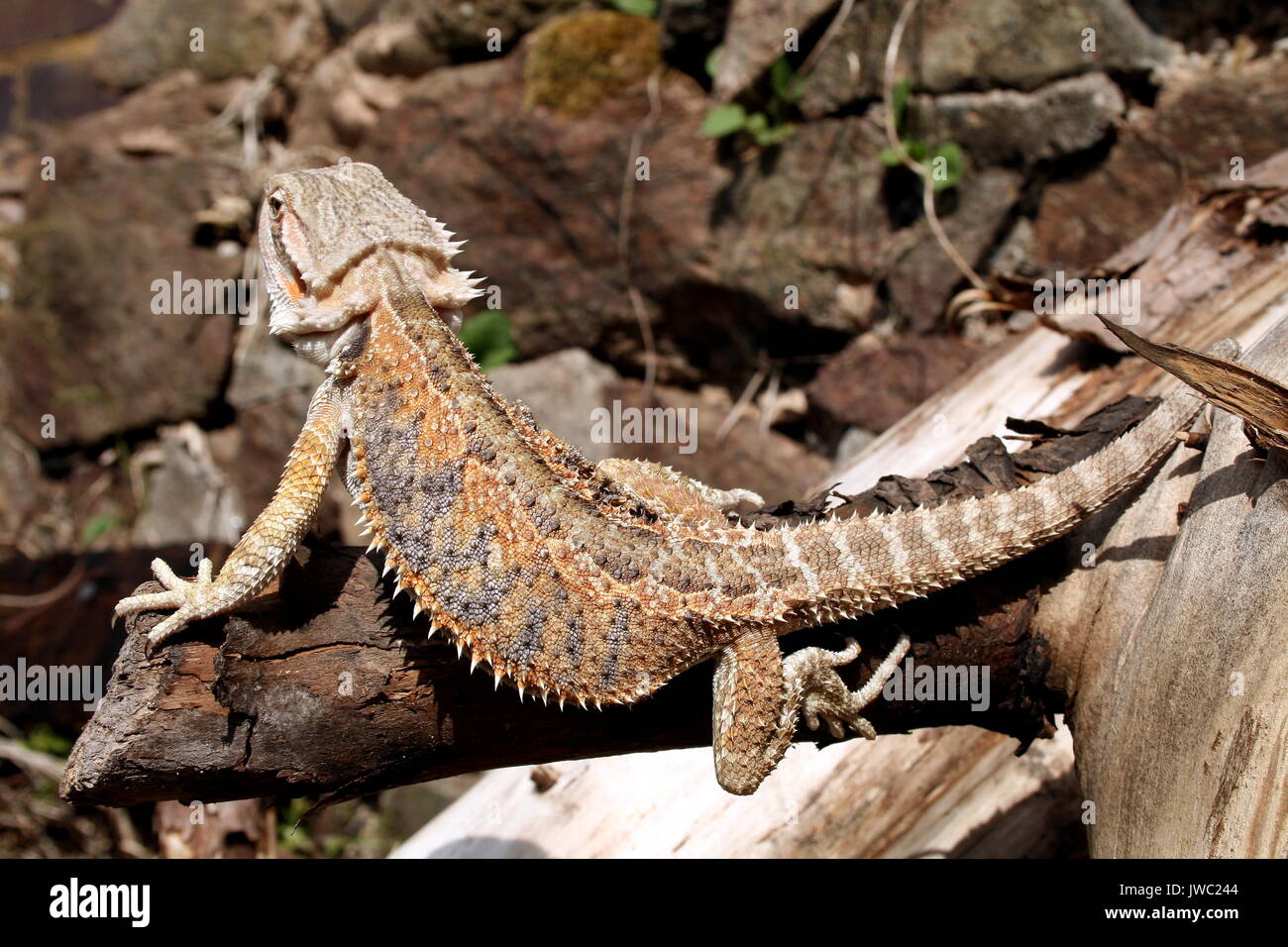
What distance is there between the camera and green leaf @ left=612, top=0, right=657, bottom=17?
7.65m

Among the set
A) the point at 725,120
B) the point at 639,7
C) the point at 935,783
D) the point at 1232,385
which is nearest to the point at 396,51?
the point at 639,7

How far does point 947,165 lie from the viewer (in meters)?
6.75

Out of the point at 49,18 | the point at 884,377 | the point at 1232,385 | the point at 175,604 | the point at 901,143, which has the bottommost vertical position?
the point at 175,604

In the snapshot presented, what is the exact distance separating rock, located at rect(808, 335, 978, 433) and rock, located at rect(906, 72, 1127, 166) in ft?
4.18

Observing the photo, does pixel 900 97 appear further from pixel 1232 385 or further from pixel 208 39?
pixel 208 39

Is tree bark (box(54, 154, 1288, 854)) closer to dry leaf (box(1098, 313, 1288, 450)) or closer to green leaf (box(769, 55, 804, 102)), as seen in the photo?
dry leaf (box(1098, 313, 1288, 450))

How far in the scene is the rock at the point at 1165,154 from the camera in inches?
233

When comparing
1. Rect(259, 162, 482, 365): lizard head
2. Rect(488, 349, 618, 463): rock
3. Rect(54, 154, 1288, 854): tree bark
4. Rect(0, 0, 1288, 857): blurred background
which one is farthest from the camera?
Rect(488, 349, 618, 463): rock

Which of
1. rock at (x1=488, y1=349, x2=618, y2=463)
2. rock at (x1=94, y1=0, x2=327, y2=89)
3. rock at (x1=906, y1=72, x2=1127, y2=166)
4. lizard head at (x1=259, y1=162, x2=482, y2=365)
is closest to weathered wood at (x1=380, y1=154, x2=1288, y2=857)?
rock at (x1=906, y1=72, x2=1127, y2=166)

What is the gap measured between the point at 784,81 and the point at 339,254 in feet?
13.5

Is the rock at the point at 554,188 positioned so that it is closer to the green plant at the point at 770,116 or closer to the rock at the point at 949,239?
the green plant at the point at 770,116

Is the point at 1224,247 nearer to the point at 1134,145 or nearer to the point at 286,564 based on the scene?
the point at 1134,145

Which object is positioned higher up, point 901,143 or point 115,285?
point 901,143

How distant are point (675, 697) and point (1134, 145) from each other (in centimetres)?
485
